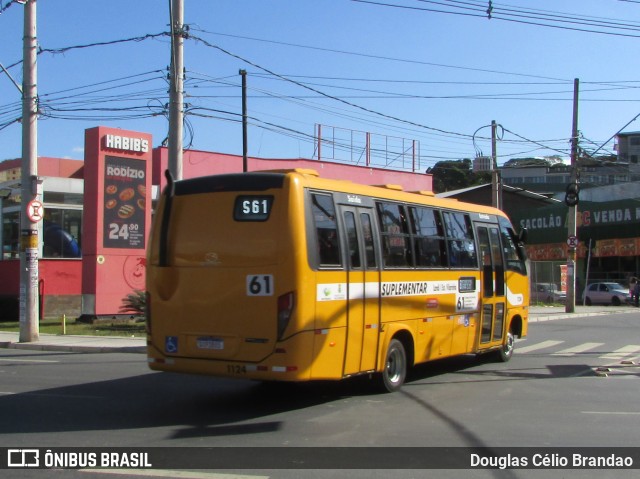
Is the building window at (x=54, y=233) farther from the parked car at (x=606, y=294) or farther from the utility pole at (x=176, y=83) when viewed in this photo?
the parked car at (x=606, y=294)

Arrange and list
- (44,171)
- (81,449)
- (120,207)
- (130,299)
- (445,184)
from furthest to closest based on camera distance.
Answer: (445,184), (44,171), (120,207), (130,299), (81,449)

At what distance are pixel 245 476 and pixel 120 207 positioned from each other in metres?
22.2

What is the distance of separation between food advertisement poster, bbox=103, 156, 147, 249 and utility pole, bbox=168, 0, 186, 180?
395 inches

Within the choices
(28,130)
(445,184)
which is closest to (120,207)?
(28,130)

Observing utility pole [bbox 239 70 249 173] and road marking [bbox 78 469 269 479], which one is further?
utility pole [bbox 239 70 249 173]

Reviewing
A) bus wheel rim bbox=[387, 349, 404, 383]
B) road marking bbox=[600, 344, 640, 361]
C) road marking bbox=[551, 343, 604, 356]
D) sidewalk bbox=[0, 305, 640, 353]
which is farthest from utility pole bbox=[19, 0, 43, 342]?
road marking bbox=[600, 344, 640, 361]

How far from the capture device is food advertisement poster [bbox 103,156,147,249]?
2712 cm

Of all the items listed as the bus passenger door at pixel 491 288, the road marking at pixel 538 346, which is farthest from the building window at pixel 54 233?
the bus passenger door at pixel 491 288

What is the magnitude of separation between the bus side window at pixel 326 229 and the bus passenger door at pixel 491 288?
4.98m

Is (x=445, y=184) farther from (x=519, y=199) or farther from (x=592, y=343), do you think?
(x=592, y=343)

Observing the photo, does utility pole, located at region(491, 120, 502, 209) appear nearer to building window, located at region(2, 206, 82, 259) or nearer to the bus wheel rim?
building window, located at region(2, 206, 82, 259)

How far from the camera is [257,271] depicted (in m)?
9.16

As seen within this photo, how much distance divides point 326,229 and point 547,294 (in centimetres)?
3452

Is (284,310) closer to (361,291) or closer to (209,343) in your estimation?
(209,343)
